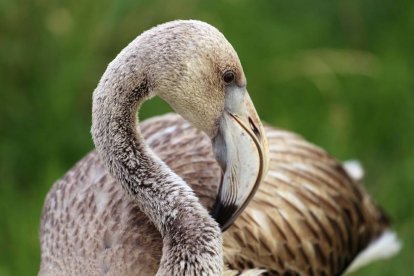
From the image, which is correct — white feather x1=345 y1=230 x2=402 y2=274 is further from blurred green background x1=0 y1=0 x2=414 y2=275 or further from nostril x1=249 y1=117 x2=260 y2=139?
nostril x1=249 y1=117 x2=260 y2=139

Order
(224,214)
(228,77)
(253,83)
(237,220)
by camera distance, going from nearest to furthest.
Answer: (228,77)
(224,214)
(237,220)
(253,83)

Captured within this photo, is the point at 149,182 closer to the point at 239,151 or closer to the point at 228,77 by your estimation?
the point at 239,151

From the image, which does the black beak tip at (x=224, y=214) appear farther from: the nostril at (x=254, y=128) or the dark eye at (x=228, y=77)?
the dark eye at (x=228, y=77)

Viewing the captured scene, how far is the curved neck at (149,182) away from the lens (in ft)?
11.9

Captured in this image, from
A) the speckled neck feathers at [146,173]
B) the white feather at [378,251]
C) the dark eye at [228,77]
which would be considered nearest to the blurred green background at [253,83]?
the white feather at [378,251]

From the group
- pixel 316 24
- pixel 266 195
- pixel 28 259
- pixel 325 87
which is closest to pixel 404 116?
pixel 325 87

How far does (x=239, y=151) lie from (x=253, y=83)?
2.72 metres

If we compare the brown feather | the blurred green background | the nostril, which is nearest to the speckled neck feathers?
the brown feather

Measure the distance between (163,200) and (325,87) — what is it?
2897 millimetres

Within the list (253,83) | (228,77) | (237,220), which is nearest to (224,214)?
(237,220)

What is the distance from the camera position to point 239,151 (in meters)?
3.74

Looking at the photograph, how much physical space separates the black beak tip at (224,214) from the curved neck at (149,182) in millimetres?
124

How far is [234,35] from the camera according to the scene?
6.63m

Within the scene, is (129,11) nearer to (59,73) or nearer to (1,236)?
(59,73)
